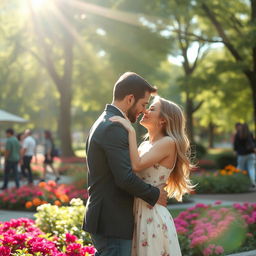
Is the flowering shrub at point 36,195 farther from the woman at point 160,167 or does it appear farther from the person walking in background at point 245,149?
the woman at point 160,167

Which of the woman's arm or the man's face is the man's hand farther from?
the man's face

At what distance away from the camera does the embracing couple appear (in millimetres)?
3246

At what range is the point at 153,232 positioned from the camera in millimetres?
3504

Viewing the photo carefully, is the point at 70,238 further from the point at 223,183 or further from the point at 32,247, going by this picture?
the point at 223,183

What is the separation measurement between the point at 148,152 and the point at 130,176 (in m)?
0.44

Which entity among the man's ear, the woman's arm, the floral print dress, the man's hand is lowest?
the floral print dress

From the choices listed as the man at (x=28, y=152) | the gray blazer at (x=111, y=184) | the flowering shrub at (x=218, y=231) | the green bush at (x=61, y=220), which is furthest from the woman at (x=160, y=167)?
the man at (x=28, y=152)

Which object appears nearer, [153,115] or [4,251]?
[153,115]

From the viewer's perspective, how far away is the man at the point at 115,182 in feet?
10.6

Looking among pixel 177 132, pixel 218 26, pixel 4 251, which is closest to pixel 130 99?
pixel 177 132

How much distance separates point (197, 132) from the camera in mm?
85562

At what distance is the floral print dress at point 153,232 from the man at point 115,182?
0.14m

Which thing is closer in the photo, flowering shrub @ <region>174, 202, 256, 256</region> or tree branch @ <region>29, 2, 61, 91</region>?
flowering shrub @ <region>174, 202, 256, 256</region>

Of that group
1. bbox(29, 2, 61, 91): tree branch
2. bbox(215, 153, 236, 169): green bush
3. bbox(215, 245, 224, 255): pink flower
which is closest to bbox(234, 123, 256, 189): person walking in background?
bbox(215, 153, 236, 169): green bush
